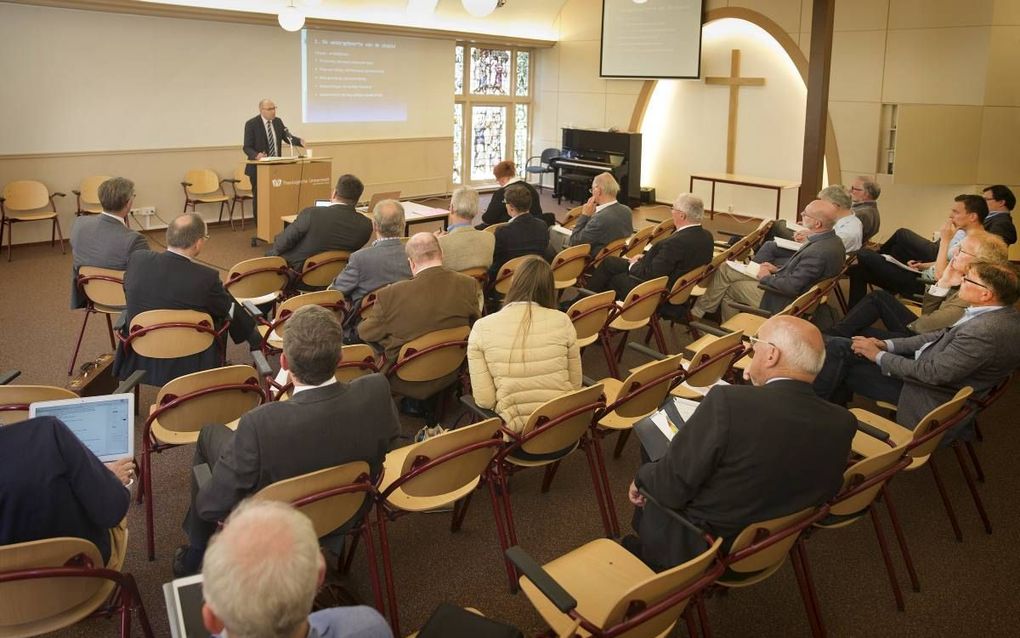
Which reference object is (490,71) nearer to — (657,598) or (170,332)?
(170,332)

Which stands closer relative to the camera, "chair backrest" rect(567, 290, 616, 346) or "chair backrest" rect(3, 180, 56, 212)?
"chair backrest" rect(567, 290, 616, 346)

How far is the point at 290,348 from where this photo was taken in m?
2.74

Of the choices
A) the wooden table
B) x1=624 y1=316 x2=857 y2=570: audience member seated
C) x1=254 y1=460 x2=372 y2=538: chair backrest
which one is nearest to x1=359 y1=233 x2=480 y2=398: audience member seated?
x1=254 y1=460 x2=372 y2=538: chair backrest

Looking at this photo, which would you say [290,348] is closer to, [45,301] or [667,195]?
[45,301]

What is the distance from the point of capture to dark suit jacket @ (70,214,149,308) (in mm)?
5492

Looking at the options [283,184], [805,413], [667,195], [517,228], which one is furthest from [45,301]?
[667,195]

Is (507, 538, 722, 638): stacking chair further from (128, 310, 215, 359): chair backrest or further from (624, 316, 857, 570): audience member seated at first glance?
(128, 310, 215, 359): chair backrest

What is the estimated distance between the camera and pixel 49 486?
238 centimetres

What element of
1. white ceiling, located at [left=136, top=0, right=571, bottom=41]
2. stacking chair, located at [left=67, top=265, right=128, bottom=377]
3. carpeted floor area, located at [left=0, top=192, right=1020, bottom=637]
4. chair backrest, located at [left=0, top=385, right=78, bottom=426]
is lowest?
carpeted floor area, located at [left=0, top=192, right=1020, bottom=637]

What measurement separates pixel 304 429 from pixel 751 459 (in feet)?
4.81

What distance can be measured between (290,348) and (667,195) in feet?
37.5

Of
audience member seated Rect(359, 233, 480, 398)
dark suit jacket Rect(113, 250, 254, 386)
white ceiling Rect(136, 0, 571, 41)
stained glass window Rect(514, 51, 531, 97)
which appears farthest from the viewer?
stained glass window Rect(514, 51, 531, 97)

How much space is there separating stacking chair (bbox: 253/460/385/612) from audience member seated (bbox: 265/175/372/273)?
3458 millimetres

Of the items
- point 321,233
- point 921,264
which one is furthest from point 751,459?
point 921,264
